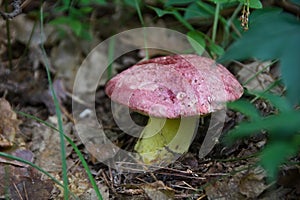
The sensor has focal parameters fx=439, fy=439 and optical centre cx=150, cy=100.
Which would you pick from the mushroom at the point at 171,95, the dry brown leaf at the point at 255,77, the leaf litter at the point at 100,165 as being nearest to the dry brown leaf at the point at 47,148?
the leaf litter at the point at 100,165

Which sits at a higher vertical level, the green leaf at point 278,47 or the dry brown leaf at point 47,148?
the green leaf at point 278,47

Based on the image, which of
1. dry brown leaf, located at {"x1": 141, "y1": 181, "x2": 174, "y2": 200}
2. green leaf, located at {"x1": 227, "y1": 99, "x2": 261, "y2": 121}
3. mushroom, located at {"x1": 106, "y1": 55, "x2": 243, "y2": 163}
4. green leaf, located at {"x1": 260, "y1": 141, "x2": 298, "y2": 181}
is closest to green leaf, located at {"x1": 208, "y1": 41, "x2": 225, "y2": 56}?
mushroom, located at {"x1": 106, "y1": 55, "x2": 243, "y2": 163}

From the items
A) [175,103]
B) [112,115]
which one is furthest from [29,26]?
[175,103]

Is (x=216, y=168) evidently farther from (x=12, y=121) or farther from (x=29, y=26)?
(x=29, y=26)

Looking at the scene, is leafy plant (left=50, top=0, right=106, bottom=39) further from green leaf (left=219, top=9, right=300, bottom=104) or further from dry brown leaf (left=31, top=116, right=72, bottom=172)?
green leaf (left=219, top=9, right=300, bottom=104)

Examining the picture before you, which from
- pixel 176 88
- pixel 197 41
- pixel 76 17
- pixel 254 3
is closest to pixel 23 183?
pixel 176 88

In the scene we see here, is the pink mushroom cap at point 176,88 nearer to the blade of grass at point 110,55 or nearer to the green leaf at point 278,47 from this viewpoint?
the green leaf at point 278,47

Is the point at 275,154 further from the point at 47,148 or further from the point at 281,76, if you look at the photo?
the point at 47,148
